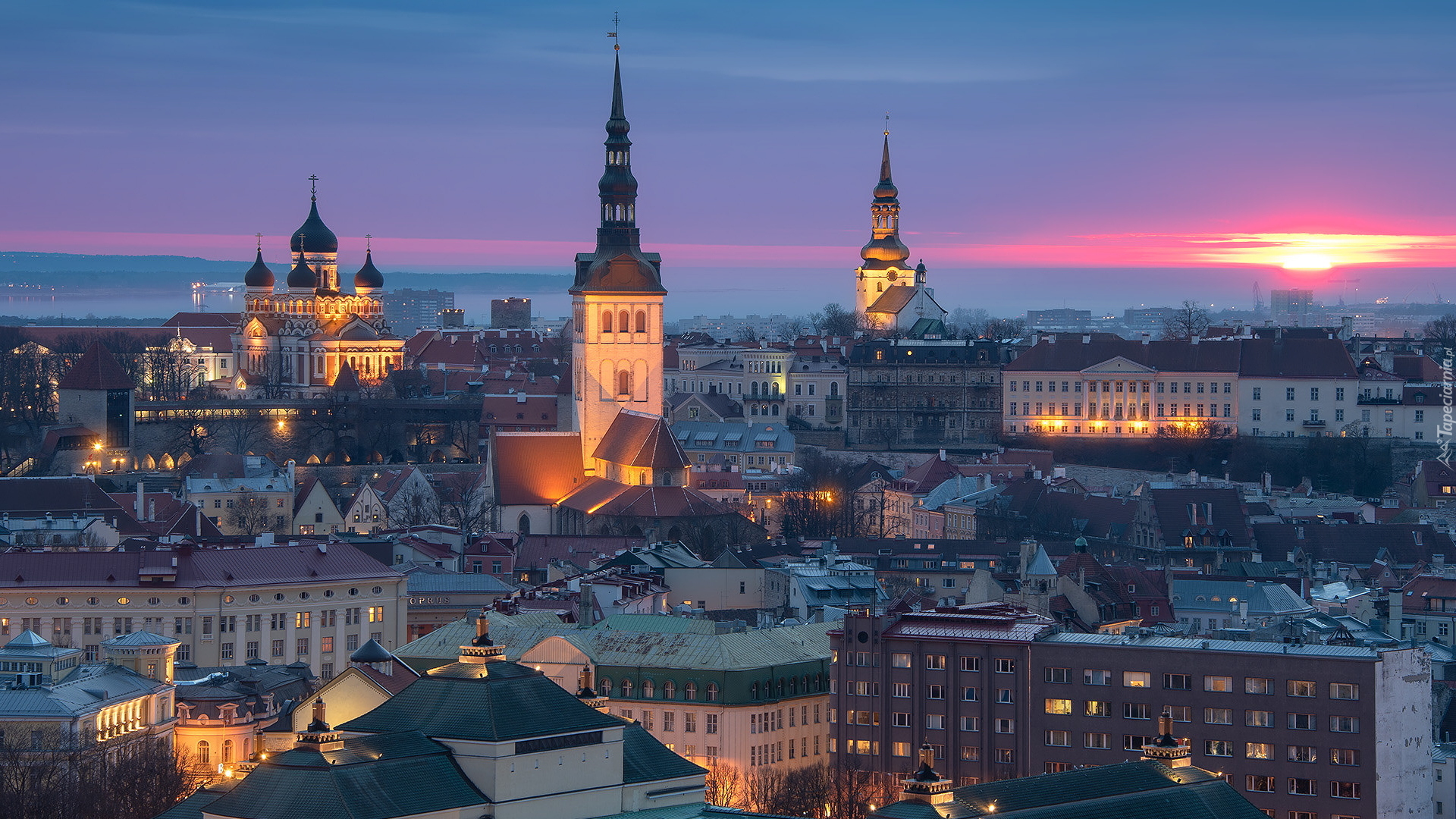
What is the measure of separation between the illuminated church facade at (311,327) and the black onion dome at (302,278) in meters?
0.04

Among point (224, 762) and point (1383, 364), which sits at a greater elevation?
point (1383, 364)

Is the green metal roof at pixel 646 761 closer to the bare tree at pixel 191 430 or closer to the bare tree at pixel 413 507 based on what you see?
the bare tree at pixel 413 507

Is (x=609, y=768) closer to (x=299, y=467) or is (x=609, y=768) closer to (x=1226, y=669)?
(x=1226, y=669)

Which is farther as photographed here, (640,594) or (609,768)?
(640,594)

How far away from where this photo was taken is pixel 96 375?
12106 centimetres

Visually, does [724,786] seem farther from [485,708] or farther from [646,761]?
[485,708]

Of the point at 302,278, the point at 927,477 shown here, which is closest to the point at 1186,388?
the point at 927,477

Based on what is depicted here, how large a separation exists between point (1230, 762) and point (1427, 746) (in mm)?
4087

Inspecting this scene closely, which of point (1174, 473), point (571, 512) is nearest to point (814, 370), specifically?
point (1174, 473)

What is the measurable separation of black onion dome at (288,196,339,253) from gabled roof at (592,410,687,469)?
57068 millimetres

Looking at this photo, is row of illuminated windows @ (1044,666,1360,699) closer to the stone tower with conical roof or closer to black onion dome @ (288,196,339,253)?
the stone tower with conical roof

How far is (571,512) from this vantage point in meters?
99.3

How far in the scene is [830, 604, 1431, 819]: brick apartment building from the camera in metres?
56.6

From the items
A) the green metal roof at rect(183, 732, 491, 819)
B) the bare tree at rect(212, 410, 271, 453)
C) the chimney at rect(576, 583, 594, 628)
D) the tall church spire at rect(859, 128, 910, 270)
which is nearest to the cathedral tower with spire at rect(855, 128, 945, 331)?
the tall church spire at rect(859, 128, 910, 270)
